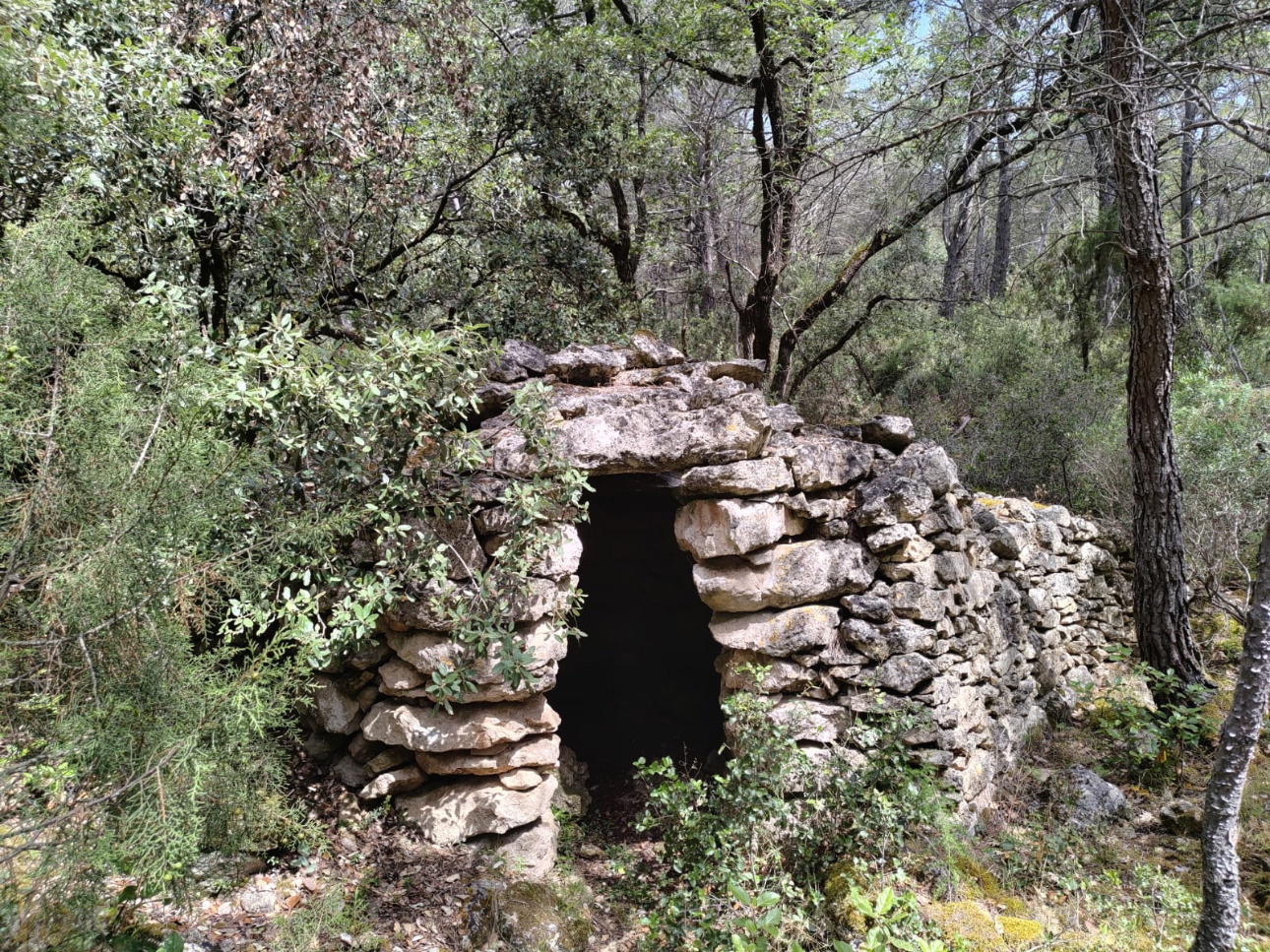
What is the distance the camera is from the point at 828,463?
4.26 metres

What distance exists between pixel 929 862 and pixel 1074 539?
3.45 m

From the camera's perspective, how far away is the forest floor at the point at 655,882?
2.96 metres

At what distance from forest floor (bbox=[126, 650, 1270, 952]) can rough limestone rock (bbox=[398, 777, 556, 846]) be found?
3.0 inches

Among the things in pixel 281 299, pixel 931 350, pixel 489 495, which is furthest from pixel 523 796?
pixel 931 350

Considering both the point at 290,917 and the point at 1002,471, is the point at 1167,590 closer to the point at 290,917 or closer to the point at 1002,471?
the point at 1002,471

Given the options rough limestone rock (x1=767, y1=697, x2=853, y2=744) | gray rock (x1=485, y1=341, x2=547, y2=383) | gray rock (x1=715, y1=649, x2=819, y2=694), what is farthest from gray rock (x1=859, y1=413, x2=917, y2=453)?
gray rock (x1=485, y1=341, x2=547, y2=383)

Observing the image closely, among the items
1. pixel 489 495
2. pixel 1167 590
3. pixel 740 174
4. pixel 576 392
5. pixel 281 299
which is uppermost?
pixel 740 174

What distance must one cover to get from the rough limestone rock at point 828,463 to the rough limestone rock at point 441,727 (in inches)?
82.7

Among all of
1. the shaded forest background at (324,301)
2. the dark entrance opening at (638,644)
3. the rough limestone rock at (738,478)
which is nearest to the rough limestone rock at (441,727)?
the shaded forest background at (324,301)

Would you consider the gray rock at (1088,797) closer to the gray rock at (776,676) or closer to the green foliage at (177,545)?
the gray rock at (776,676)

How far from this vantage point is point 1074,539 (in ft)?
19.1

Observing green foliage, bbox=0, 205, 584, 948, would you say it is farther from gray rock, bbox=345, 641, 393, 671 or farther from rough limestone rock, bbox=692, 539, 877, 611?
rough limestone rock, bbox=692, 539, 877, 611

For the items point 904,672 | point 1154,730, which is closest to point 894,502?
point 904,672

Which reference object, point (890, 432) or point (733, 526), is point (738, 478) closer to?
point (733, 526)
